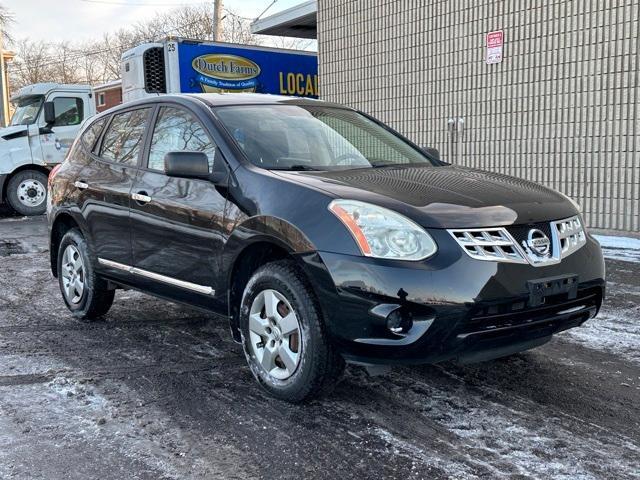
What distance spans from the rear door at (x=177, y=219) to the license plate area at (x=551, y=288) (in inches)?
68.5

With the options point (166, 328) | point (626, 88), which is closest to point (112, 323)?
point (166, 328)

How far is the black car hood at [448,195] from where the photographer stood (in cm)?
338

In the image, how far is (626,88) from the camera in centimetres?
877

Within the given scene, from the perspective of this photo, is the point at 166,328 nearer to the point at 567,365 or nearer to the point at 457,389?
the point at 457,389

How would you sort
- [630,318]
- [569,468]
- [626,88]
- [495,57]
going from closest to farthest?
[569,468], [630,318], [626,88], [495,57]

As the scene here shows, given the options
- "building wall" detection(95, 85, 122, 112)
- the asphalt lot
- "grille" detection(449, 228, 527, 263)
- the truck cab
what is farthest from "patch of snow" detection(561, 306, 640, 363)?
"building wall" detection(95, 85, 122, 112)

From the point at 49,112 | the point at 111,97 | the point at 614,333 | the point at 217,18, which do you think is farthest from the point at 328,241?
the point at 217,18

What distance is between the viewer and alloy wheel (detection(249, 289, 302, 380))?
3604 millimetres

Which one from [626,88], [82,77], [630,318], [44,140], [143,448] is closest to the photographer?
[143,448]

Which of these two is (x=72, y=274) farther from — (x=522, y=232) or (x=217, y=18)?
(x=217, y=18)

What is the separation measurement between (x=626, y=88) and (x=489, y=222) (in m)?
6.45

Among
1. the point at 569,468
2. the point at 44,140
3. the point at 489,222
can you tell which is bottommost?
the point at 569,468

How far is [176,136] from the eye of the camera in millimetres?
4676

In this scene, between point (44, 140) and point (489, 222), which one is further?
point (44, 140)
